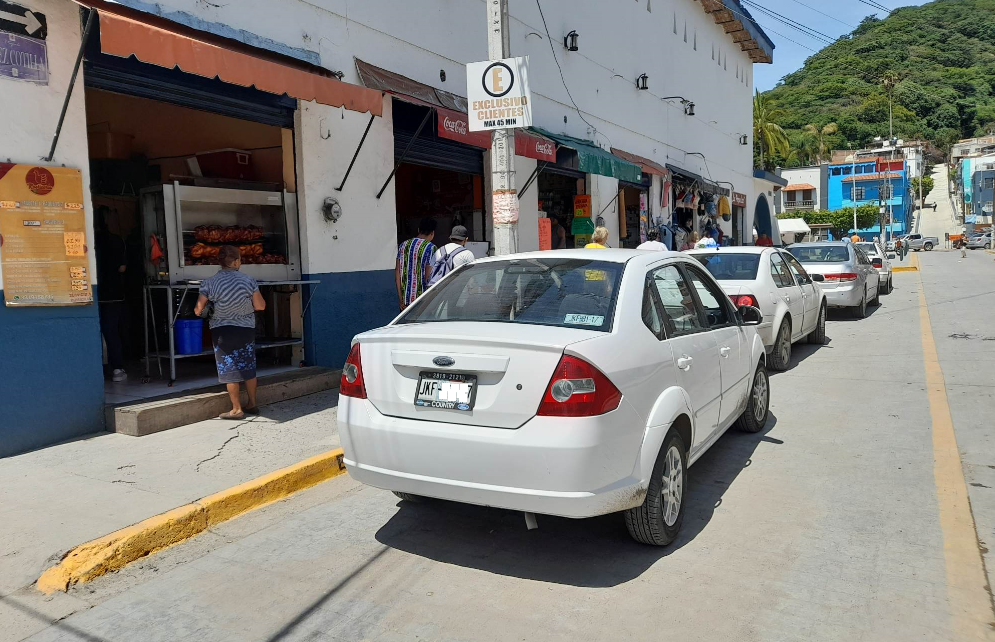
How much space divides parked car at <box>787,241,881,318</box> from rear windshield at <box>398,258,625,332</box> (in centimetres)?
1133

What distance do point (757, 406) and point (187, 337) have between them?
5.51 m

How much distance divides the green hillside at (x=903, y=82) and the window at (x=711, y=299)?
62.8m

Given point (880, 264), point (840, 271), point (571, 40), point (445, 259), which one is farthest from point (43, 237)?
point (880, 264)

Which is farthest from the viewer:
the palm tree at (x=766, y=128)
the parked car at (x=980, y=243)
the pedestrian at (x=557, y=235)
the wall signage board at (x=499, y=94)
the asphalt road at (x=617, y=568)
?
the parked car at (x=980, y=243)

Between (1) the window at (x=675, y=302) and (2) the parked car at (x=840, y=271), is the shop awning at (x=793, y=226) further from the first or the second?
(1) the window at (x=675, y=302)

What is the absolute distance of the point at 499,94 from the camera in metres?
7.31

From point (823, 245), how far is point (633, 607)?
1362 centimetres

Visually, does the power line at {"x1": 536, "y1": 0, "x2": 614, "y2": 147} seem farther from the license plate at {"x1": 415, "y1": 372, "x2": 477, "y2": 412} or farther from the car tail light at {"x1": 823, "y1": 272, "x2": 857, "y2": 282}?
the license plate at {"x1": 415, "y1": 372, "x2": 477, "y2": 412}

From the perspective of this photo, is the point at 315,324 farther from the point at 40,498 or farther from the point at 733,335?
the point at 733,335

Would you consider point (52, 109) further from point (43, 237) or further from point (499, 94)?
point (499, 94)

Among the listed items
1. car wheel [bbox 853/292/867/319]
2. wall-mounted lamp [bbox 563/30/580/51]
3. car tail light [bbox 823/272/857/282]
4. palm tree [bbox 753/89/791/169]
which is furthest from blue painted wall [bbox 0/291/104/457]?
palm tree [bbox 753/89/791/169]

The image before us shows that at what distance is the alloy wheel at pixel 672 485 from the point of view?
4047mm

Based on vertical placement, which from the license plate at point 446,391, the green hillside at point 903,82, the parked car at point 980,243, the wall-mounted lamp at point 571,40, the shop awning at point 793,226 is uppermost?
the green hillside at point 903,82

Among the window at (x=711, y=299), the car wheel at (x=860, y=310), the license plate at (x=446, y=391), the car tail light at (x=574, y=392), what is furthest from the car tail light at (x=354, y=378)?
the car wheel at (x=860, y=310)
